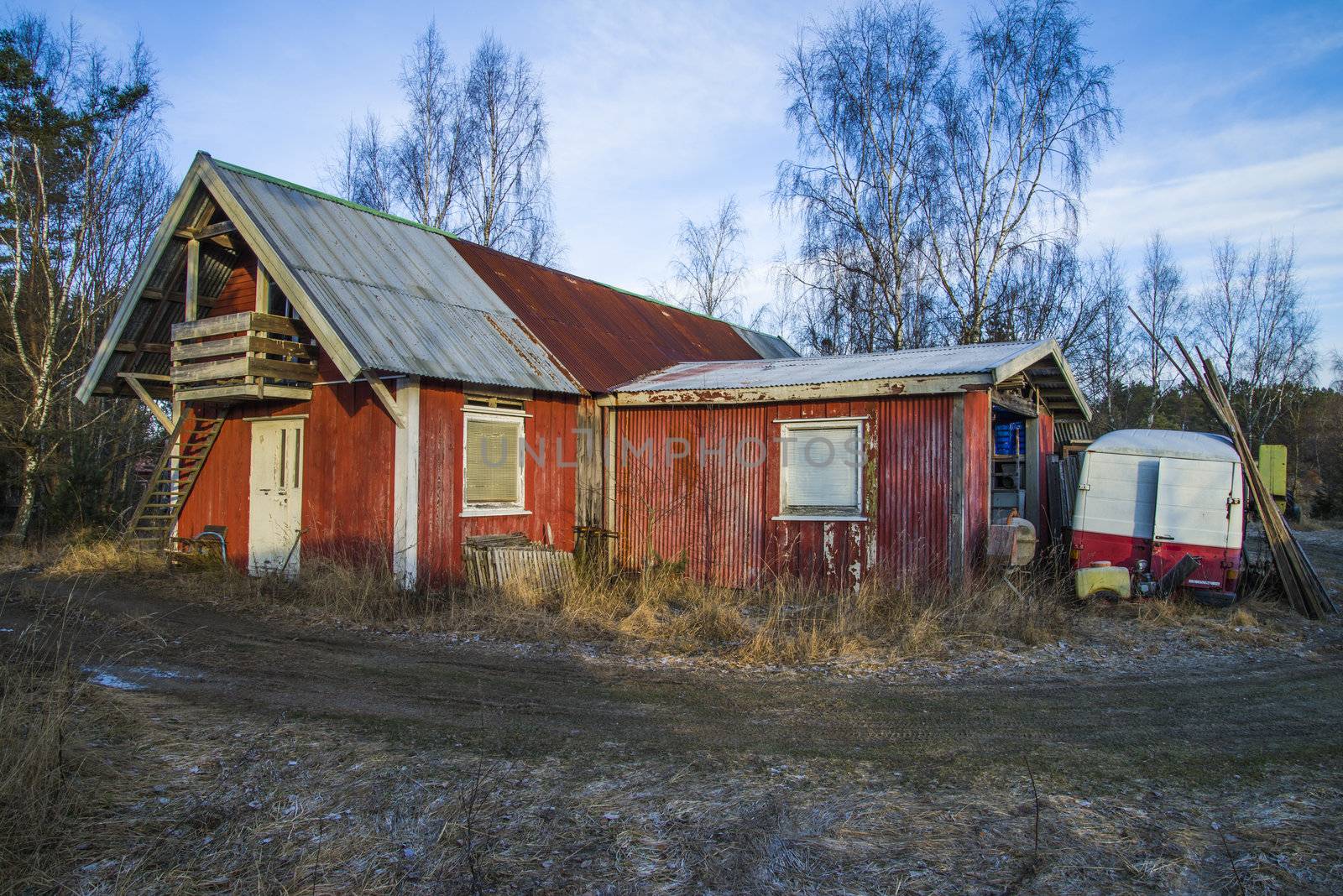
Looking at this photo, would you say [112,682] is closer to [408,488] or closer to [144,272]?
[408,488]

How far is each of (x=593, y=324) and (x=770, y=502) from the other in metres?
5.66

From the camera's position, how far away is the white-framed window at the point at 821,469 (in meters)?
11.1

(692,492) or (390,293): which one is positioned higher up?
(390,293)

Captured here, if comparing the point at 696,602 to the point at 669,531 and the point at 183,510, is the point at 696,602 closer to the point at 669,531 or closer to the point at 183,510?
the point at 669,531

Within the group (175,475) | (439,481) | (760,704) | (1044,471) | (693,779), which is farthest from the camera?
(1044,471)

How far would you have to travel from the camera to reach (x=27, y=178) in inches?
730

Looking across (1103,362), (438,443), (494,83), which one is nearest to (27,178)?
(494,83)

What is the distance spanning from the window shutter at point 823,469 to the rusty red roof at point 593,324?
320 centimetres

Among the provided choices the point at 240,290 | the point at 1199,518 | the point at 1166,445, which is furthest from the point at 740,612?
the point at 240,290

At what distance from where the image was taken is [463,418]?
36.5 feet

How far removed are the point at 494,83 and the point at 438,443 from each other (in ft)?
61.4

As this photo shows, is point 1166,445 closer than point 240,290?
Yes

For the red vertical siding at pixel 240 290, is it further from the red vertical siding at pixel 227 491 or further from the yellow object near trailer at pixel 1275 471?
the yellow object near trailer at pixel 1275 471

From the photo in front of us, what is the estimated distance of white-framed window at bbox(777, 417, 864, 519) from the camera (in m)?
11.1
